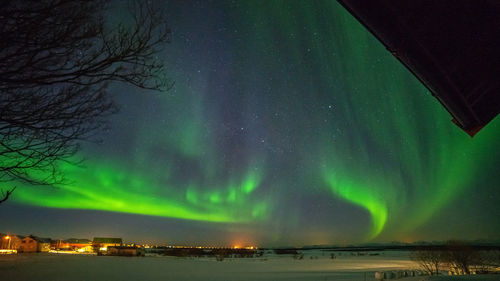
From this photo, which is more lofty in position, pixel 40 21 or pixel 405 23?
pixel 405 23

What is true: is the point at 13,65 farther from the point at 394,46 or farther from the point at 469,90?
the point at 469,90

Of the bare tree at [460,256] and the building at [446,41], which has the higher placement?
the building at [446,41]

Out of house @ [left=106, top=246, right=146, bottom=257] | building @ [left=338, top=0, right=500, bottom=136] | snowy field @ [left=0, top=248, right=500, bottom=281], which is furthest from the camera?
house @ [left=106, top=246, right=146, bottom=257]

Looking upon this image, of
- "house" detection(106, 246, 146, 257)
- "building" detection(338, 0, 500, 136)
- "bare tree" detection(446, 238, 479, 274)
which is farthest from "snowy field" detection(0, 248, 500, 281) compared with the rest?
"house" detection(106, 246, 146, 257)

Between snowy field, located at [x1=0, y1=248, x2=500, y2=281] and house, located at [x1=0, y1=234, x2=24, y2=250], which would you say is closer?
snowy field, located at [x1=0, y1=248, x2=500, y2=281]

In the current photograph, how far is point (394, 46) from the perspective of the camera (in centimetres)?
456

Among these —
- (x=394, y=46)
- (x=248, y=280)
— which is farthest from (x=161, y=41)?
(x=248, y=280)

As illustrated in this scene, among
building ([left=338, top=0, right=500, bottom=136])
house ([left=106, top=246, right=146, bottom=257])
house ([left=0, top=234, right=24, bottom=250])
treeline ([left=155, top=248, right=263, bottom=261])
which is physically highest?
building ([left=338, top=0, right=500, bottom=136])

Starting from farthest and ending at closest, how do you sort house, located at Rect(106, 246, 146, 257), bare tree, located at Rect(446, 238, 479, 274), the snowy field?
house, located at Rect(106, 246, 146, 257)
bare tree, located at Rect(446, 238, 479, 274)
the snowy field

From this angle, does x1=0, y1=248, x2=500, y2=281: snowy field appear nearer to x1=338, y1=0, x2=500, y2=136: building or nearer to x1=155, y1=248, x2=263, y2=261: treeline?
x1=338, y1=0, x2=500, y2=136: building

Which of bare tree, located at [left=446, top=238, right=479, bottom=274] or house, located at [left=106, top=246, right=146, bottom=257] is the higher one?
bare tree, located at [left=446, top=238, right=479, bottom=274]

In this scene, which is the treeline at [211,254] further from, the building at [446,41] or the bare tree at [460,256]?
the building at [446,41]

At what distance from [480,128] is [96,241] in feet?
311

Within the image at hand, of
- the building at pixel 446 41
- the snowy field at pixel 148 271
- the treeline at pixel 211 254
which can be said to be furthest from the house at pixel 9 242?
the building at pixel 446 41
